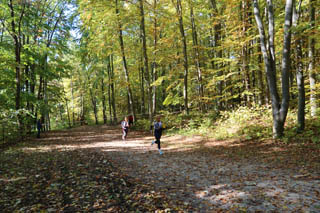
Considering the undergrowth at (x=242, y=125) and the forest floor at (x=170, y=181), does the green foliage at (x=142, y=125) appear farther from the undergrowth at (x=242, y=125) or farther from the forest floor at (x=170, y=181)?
the forest floor at (x=170, y=181)

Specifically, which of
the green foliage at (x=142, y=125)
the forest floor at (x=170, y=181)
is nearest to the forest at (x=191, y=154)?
the forest floor at (x=170, y=181)

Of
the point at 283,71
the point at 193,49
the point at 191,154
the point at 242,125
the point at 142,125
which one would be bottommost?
the point at 191,154

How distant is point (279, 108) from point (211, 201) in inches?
282

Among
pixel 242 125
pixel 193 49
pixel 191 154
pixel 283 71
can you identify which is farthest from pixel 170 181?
pixel 193 49

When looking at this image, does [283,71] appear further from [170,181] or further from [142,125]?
[142,125]

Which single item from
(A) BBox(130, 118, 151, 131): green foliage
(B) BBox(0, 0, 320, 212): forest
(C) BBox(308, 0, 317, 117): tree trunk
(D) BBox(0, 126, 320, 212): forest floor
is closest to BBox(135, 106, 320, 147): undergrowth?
(B) BBox(0, 0, 320, 212): forest

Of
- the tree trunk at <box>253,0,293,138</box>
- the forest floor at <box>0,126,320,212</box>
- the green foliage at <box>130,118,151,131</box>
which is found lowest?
the forest floor at <box>0,126,320,212</box>

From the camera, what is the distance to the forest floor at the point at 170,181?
4.11m

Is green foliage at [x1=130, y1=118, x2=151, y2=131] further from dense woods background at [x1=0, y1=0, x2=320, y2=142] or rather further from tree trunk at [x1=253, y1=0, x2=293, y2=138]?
tree trunk at [x1=253, y1=0, x2=293, y2=138]

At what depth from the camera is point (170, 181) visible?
5.67 metres

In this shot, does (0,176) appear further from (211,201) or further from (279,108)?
(279,108)

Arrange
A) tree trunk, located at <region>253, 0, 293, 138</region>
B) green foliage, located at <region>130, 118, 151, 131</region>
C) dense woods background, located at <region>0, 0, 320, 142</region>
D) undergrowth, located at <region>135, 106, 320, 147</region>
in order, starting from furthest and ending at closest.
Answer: green foliage, located at <region>130, 118, 151, 131</region>, dense woods background, located at <region>0, 0, 320, 142</region>, undergrowth, located at <region>135, 106, 320, 147</region>, tree trunk, located at <region>253, 0, 293, 138</region>

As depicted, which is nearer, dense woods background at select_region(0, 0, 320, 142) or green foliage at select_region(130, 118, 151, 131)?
dense woods background at select_region(0, 0, 320, 142)

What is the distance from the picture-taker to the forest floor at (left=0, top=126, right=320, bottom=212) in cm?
411
